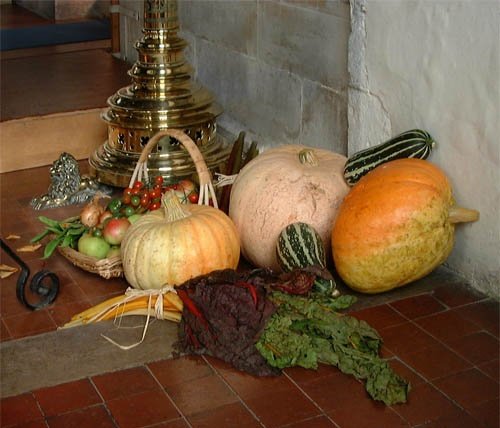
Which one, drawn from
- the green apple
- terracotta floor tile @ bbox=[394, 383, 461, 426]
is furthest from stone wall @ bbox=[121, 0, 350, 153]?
terracotta floor tile @ bbox=[394, 383, 461, 426]

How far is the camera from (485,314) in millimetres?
4008

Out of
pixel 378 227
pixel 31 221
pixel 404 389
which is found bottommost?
pixel 31 221

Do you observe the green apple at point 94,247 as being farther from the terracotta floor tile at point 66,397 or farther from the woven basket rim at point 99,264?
the terracotta floor tile at point 66,397

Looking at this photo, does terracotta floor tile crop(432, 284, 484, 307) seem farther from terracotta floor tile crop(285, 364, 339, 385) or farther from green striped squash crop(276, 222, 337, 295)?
terracotta floor tile crop(285, 364, 339, 385)

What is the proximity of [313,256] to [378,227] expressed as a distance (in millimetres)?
324

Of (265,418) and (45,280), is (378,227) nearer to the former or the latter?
(265,418)

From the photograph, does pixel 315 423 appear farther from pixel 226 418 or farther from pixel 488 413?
pixel 488 413

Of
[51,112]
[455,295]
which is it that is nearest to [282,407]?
[455,295]

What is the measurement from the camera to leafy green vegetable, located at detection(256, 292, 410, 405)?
135 inches

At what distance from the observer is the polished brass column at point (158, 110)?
5633 mm

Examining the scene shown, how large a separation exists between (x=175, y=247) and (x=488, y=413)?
5.00ft

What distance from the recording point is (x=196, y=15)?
22.9ft

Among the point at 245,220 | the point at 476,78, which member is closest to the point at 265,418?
the point at 245,220

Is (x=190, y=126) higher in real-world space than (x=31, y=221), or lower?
higher
